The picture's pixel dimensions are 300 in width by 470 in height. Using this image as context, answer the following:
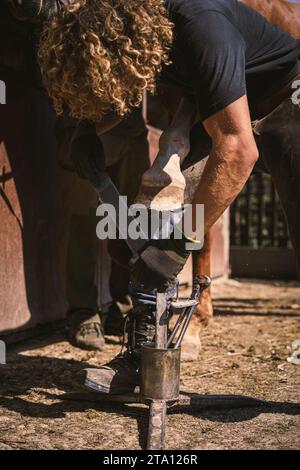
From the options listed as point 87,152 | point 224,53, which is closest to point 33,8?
point 87,152

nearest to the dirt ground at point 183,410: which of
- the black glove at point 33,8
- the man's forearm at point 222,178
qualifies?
the man's forearm at point 222,178

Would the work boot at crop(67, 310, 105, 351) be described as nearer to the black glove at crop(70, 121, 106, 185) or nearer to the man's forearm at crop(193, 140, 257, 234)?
the black glove at crop(70, 121, 106, 185)

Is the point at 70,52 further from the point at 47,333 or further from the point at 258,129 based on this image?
the point at 47,333

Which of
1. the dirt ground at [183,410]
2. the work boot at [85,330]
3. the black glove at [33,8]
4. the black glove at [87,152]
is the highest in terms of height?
the black glove at [33,8]

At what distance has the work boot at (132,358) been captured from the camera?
7.79ft

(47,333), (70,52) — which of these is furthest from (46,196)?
(70,52)

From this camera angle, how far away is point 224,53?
6.75 feet

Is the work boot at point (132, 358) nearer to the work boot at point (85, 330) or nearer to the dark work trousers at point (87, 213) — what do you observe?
the work boot at point (85, 330)

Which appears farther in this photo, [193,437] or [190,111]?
[190,111]

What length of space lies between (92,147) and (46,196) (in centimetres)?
123

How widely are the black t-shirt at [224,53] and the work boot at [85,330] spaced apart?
1562 millimetres

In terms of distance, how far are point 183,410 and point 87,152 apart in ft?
3.42

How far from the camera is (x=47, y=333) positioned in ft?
12.4

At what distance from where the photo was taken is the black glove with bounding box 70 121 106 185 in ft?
8.43
